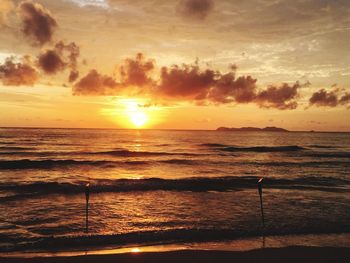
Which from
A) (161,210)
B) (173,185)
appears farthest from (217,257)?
(173,185)

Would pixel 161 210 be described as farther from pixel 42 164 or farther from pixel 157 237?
pixel 42 164

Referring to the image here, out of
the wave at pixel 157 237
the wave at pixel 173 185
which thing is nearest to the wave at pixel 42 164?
the wave at pixel 173 185

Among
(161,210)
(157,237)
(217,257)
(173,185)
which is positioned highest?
(217,257)

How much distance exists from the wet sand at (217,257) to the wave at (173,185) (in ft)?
49.6

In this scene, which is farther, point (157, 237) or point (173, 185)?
point (173, 185)

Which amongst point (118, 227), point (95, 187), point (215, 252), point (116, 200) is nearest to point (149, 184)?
point (95, 187)

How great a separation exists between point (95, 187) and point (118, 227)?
13214 millimetres

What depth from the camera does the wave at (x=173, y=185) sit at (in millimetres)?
26181

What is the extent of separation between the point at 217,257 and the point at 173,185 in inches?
736

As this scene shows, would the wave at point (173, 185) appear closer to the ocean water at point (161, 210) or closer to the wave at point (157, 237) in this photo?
the ocean water at point (161, 210)

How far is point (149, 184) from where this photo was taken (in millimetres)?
28641

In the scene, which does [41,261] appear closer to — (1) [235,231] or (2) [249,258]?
(2) [249,258]

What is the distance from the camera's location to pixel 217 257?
33.3 ft

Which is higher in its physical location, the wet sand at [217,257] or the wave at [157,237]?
the wet sand at [217,257]
